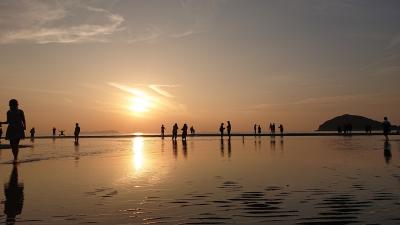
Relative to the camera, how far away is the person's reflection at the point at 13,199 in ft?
22.5

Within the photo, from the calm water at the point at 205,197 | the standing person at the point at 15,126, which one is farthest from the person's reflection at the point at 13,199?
the standing person at the point at 15,126

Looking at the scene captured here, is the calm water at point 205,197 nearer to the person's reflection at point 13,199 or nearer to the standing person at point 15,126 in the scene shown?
the person's reflection at point 13,199

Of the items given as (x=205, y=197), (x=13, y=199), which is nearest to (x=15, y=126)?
(x=13, y=199)

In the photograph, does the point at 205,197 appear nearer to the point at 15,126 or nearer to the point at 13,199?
the point at 13,199

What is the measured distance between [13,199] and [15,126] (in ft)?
35.4

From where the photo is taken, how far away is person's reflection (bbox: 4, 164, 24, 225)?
685cm

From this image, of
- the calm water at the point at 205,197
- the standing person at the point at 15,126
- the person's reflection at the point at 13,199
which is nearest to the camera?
the calm water at the point at 205,197

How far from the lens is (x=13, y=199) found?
846cm

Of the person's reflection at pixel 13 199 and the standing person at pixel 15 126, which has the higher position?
the standing person at pixel 15 126

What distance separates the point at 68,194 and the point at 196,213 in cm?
354

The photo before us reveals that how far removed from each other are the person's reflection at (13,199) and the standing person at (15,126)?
634 cm

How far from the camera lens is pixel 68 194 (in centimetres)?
920

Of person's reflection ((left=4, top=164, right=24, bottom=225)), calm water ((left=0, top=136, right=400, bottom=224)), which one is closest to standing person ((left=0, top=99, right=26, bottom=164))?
calm water ((left=0, top=136, right=400, bottom=224))

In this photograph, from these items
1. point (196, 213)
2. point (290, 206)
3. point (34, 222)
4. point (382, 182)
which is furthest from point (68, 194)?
point (382, 182)
